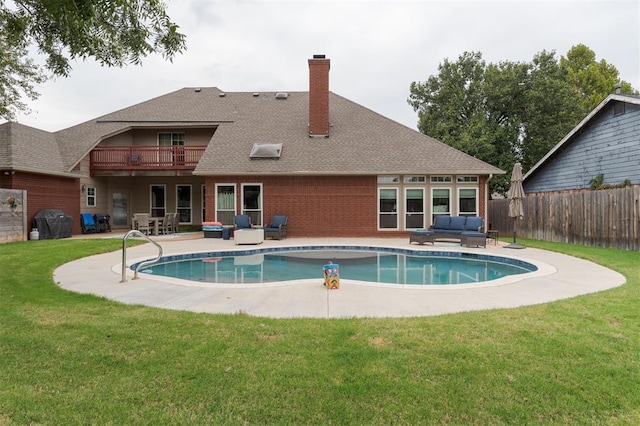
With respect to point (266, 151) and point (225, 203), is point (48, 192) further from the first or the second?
point (266, 151)

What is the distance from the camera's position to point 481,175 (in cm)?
1539

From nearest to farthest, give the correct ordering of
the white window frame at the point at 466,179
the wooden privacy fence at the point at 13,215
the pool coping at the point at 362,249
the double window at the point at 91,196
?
1. the pool coping at the point at 362,249
2. the wooden privacy fence at the point at 13,215
3. the white window frame at the point at 466,179
4. the double window at the point at 91,196

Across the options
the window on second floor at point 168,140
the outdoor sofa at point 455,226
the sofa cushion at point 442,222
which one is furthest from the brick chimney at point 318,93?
the window on second floor at point 168,140

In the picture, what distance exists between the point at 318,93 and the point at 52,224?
1313 cm

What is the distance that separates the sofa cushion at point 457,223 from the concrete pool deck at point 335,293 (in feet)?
18.4

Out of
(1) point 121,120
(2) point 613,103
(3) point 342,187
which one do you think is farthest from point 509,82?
(1) point 121,120

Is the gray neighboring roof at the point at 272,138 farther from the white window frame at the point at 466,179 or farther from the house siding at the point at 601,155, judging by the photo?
the house siding at the point at 601,155

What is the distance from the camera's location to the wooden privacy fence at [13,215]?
12.4 meters

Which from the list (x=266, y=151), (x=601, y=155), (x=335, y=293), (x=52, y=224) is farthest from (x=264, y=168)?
(x=601, y=155)

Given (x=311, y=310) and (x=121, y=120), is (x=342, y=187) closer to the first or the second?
(x=311, y=310)

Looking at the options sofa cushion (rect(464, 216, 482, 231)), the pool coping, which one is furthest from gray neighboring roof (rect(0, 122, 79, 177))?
sofa cushion (rect(464, 216, 482, 231))

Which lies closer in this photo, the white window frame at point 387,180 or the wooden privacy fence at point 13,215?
the wooden privacy fence at point 13,215

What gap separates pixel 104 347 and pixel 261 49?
56.2 feet

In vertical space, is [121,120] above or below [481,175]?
above
